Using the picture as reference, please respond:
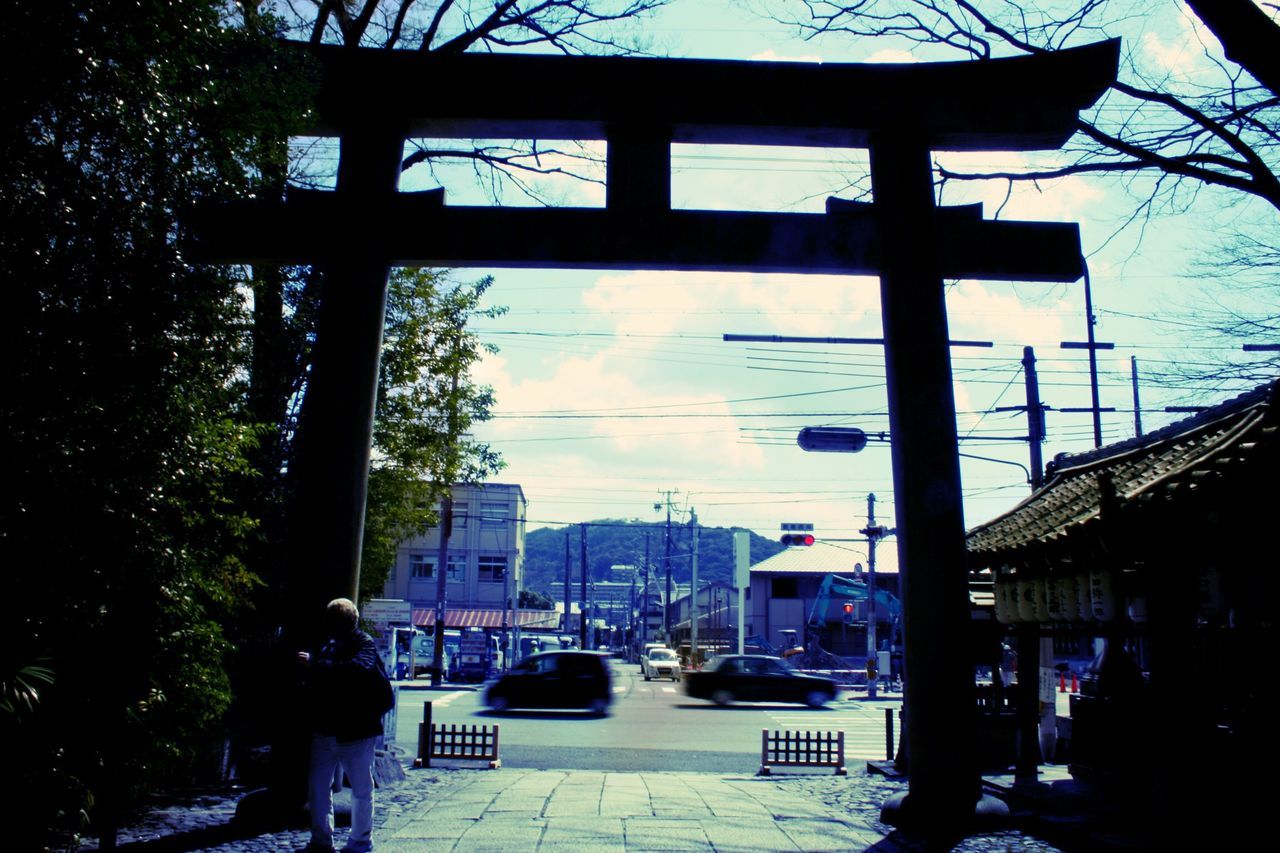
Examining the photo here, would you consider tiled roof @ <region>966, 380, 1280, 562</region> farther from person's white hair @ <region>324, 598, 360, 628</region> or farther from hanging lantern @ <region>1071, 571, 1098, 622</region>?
person's white hair @ <region>324, 598, 360, 628</region>

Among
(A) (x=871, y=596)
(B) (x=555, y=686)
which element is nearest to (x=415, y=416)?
(B) (x=555, y=686)

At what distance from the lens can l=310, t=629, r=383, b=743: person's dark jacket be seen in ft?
20.7

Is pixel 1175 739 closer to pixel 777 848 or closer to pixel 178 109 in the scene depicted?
pixel 777 848

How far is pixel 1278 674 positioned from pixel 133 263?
9.09 metres

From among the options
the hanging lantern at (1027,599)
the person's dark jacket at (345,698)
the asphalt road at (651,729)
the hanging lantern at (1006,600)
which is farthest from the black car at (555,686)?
the person's dark jacket at (345,698)

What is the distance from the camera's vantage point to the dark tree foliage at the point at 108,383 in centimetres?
538

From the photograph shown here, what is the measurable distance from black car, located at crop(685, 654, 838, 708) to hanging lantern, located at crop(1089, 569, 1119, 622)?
19266mm

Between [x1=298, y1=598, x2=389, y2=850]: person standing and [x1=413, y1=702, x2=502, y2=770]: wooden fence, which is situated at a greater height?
[x1=298, y1=598, x2=389, y2=850]: person standing

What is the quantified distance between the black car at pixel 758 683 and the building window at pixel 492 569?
28.2 metres

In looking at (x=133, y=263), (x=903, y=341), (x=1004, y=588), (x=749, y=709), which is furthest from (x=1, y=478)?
(x=749, y=709)

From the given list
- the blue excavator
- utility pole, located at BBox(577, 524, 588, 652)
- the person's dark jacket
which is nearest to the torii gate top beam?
the person's dark jacket

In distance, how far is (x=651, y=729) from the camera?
21000 millimetres

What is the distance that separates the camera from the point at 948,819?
25.7ft

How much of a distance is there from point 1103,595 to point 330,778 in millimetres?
7058
